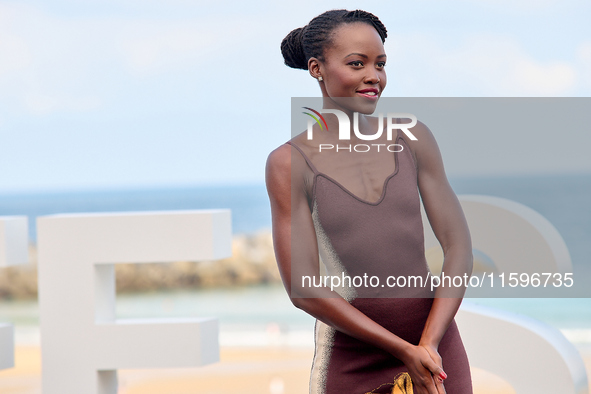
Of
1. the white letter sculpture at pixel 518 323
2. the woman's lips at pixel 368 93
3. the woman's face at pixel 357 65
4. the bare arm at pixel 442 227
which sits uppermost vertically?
the woman's face at pixel 357 65

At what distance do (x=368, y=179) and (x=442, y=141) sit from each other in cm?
99

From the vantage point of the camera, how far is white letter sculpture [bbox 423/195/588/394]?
2348 millimetres

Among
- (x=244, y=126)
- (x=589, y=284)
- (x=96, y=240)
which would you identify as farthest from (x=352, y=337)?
(x=244, y=126)

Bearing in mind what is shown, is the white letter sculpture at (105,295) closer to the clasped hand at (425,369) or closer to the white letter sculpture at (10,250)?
the white letter sculpture at (10,250)

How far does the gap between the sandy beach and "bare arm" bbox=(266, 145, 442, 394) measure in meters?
3.81

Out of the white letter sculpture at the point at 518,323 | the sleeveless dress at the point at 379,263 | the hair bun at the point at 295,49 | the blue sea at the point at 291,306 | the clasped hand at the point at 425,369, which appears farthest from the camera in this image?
the blue sea at the point at 291,306

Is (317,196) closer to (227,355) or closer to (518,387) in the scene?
(518,387)

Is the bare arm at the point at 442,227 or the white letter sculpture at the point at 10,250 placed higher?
the bare arm at the point at 442,227

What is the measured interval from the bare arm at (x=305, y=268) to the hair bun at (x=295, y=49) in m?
0.24

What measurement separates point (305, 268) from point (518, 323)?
1357 mm

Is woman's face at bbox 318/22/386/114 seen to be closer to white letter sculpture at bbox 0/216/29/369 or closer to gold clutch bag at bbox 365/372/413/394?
gold clutch bag at bbox 365/372/413/394

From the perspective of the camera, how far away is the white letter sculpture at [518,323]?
2.35 m

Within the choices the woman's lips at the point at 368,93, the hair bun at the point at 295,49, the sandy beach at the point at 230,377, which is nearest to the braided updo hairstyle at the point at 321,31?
the hair bun at the point at 295,49

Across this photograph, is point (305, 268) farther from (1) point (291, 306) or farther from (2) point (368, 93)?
(1) point (291, 306)
